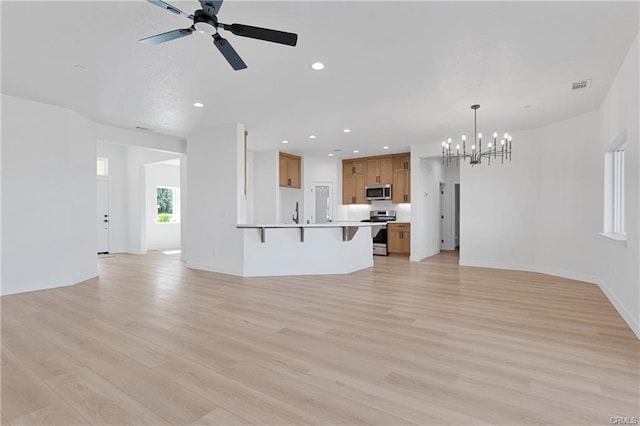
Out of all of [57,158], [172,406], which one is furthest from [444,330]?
[57,158]

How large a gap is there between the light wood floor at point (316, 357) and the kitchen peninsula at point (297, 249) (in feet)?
4.01

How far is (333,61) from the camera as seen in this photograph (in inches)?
135

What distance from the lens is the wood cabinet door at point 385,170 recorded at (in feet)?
29.1

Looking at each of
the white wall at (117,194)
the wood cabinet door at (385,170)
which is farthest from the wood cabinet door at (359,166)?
the white wall at (117,194)

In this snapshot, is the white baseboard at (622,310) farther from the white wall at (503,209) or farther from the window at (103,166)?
the window at (103,166)

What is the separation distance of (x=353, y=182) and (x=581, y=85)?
591 cm

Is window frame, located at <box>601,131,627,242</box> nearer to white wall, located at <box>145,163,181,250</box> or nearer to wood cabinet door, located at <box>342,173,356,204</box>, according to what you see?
wood cabinet door, located at <box>342,173,356,204</box>

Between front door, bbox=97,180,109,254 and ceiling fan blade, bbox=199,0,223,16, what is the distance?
862 cm

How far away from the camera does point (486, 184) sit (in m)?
6.88

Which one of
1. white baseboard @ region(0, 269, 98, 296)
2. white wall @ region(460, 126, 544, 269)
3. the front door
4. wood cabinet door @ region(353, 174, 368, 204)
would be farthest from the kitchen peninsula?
the front door

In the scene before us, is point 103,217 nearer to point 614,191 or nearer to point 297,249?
point 297,249

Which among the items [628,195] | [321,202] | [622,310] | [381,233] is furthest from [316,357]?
[321,202]

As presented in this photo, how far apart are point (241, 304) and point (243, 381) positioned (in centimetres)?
188

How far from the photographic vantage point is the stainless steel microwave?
29.0 ft
